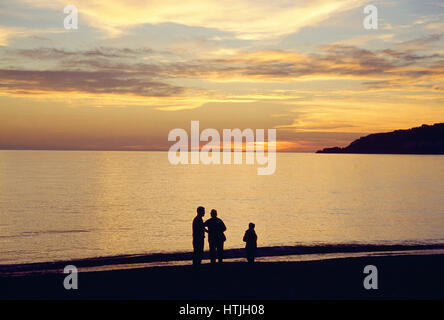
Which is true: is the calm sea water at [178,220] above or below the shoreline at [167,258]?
above

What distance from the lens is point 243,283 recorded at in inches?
637

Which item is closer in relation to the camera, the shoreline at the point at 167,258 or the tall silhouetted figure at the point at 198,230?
the tall silhouetted figure at the point at 198,230

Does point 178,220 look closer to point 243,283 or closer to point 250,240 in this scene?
point 250,240

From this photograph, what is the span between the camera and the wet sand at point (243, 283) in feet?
49.4

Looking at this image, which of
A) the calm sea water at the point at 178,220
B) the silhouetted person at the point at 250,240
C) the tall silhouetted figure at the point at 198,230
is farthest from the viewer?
the calm sea water at the point at 178,220

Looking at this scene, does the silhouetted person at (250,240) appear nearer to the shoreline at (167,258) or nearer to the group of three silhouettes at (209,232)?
the group of three silhouettes at (209,232)

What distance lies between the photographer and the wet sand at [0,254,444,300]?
1507cm

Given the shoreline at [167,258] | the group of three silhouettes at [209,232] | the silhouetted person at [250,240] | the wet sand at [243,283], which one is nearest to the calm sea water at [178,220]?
the shoreline at [167,258]

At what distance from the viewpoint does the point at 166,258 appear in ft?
85.3

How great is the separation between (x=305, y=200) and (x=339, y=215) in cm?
1675

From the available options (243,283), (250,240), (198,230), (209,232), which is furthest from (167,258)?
(243,283)
